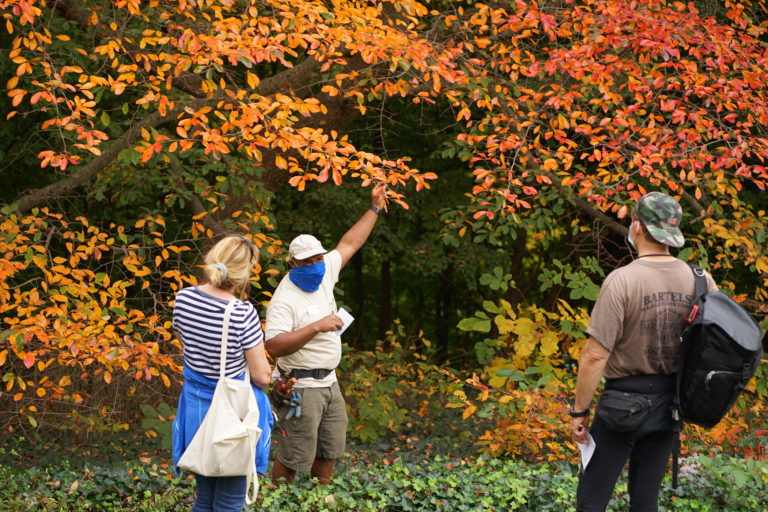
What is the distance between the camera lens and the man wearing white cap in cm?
447

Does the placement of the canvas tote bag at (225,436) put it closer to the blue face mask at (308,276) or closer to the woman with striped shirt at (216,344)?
the woman with striped shirt at (216,344)

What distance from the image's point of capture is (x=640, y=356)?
3.33m

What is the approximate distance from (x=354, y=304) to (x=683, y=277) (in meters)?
15.0

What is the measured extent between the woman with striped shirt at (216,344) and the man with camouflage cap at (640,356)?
1384 millimetres

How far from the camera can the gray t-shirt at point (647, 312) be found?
3299 millimetres

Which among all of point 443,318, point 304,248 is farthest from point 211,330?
point 443,318

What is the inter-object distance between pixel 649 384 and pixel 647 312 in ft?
1.01

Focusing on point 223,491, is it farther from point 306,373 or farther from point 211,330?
point 306,373

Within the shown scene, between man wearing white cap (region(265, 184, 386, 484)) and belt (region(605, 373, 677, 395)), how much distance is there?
169 centimetres

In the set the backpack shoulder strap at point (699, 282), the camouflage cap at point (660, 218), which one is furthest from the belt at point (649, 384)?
the camouflage cap at point (660, 218)

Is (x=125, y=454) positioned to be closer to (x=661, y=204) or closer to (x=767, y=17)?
(x=661, y=204)

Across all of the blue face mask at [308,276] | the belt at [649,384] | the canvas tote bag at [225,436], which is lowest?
the canvas tote bag at [225,436]

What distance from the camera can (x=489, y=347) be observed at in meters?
7.37

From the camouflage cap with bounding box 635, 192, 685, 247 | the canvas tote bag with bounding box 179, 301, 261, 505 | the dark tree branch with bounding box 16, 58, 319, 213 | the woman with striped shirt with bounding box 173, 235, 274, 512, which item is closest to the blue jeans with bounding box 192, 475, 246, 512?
the woman with striped shirt with bounding box 173, 235, 274, 512
